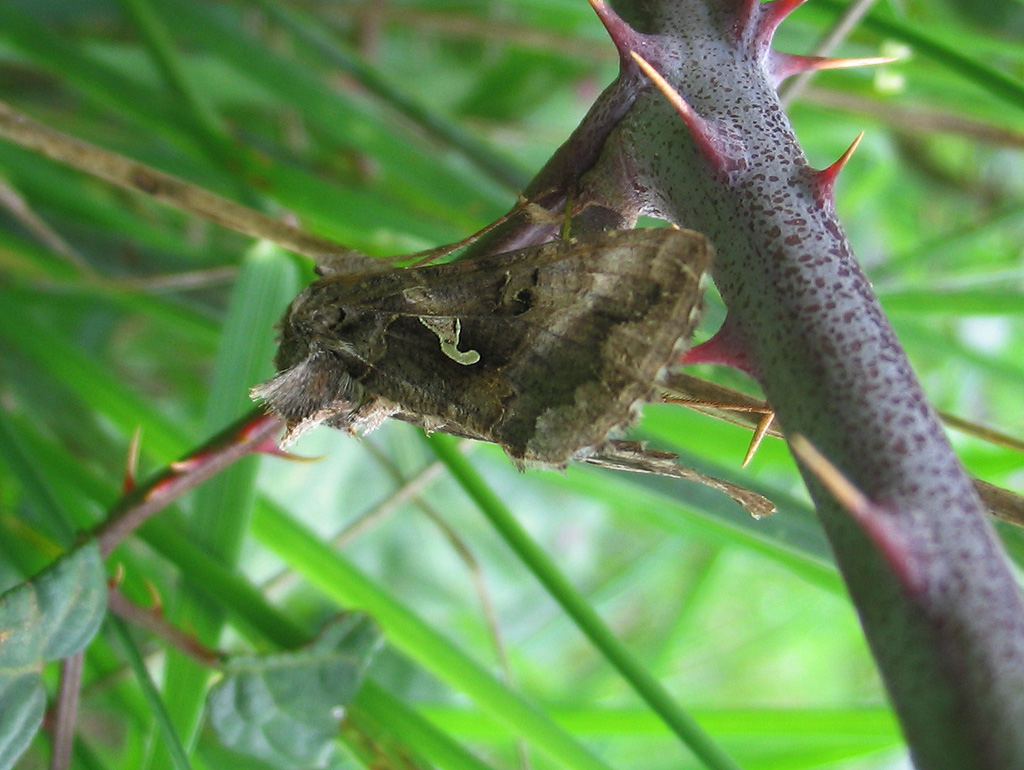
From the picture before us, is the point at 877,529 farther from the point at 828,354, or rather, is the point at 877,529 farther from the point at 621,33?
the point at 621,33

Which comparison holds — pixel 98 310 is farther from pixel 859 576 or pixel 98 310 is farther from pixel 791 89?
pixel 859 576

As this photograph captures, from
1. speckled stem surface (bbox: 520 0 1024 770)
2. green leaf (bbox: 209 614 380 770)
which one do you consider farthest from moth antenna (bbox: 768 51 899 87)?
green leaf (bbox: 209 614 380 770)

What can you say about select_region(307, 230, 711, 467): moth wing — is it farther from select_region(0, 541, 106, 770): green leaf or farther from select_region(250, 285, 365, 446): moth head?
select_region(0, 541, 106, 770): green leaf

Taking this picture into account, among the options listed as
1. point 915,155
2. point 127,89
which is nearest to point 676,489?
point 127,89

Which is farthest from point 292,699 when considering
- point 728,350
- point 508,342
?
point 728,350

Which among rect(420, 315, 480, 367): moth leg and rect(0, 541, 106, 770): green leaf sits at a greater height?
rect(420, 315, 480, 367): moth leg

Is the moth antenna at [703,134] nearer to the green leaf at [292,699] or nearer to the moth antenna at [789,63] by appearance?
the moth antenna at [789,63]
